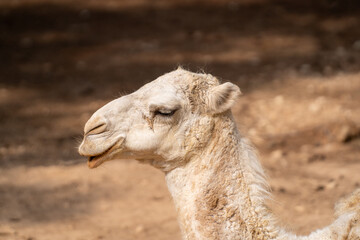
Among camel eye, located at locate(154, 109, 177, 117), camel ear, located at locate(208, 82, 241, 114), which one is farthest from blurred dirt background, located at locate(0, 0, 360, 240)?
camel eye, located at locate(154, 109, 177, 117)

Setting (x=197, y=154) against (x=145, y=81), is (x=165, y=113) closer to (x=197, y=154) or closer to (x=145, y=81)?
(x=197, y=154)

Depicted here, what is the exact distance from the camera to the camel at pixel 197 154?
3553 mm

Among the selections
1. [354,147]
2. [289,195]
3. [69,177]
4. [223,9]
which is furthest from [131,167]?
[223,9]

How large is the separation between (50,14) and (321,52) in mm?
5754

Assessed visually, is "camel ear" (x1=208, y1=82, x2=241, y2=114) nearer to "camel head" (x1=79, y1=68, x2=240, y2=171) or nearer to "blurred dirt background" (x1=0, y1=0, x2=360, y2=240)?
"camel head" (x1=79, y1=68, x2=240, y2=171)

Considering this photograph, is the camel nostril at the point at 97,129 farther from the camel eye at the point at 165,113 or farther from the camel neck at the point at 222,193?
the camel neck at the point at 222,193

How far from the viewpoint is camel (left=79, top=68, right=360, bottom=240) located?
11.7 feet

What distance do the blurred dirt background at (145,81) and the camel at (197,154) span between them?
0.81 ft

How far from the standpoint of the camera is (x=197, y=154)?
364 cm

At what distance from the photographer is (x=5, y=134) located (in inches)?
362

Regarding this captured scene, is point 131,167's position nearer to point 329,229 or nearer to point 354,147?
point 354,147

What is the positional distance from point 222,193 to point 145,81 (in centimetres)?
740

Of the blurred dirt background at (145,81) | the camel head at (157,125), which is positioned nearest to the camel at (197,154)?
the camel head at (157,125)

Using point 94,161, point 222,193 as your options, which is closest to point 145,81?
point 94,161
